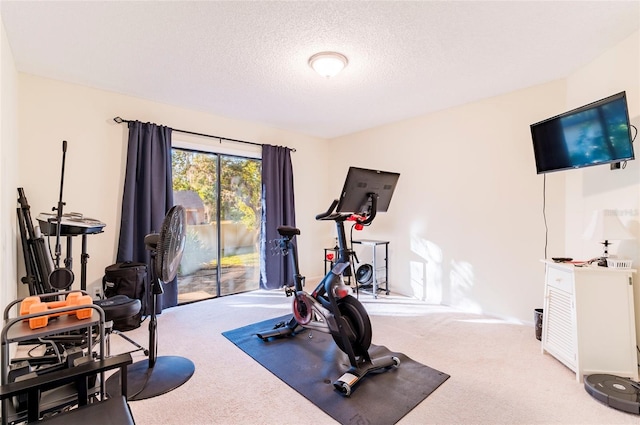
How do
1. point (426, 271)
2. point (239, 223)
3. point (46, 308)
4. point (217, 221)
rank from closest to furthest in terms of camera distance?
point (46, 308), point (426, 271), point (217, 221), point (239, 223)

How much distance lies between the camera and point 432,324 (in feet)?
10.5

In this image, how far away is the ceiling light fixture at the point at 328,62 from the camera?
2.45 metres

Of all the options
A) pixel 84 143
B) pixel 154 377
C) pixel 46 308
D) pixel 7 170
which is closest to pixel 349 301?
pixel 154 377

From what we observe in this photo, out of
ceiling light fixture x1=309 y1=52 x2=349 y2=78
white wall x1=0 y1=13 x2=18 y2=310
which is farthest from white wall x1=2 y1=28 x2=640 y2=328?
ceiling light fixture x1=309 y1=52 x2=349 y2=78

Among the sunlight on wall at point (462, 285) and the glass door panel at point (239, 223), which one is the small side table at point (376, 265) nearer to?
the sunlight on wall at point (462, 285)

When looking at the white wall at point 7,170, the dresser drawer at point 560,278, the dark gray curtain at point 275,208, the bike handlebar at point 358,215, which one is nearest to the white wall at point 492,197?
the dresser drawer at point 560,278

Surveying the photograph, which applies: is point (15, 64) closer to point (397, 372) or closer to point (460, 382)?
point (397, 372)

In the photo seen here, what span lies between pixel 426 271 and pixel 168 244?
3.22 m

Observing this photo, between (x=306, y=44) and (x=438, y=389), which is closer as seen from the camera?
(x=438, y=389)

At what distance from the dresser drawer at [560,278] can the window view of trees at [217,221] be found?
363 centimetres

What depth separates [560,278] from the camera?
2.37 m

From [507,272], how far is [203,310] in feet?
11.7

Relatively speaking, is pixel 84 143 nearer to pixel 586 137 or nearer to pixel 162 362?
pixel 162 362

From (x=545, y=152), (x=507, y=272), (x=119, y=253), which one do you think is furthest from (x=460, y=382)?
(x=119, y=253)
